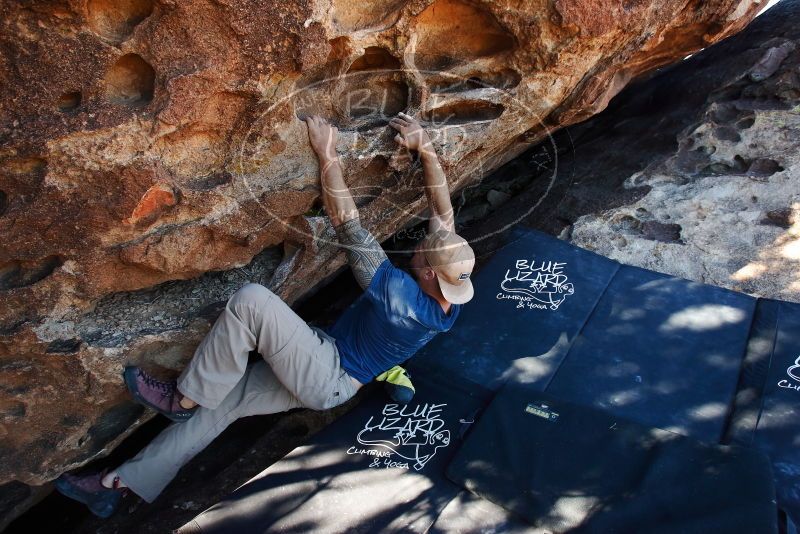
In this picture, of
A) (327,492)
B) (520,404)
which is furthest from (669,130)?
(327,492)

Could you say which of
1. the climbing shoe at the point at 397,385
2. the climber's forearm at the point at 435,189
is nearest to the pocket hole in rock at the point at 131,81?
the climber's forearm at the point at 435,189

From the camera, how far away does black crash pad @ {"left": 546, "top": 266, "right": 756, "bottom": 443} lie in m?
2.74

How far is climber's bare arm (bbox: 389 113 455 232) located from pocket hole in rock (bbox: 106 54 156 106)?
1008 mm

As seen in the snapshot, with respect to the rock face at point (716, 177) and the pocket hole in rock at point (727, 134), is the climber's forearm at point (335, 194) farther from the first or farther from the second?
the pocket hole in rock at point (727, 134)

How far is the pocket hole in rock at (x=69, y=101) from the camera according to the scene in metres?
1.93

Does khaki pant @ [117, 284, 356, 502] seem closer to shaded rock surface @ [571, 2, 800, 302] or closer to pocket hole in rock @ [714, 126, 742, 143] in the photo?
shaded rock surface @ [571, 2, 800, 302]

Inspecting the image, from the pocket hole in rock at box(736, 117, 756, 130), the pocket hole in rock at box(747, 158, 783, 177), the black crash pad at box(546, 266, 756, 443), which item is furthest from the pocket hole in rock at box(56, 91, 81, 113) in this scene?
the pocket hole in rock at box(736, 117, 756, 130)

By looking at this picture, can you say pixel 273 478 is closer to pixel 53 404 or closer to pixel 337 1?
pixel 53 404

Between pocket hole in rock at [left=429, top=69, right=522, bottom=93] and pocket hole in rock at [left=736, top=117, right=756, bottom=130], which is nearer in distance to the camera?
pocket hole in rock at [left=429, top=69, right=522, bottom=93]

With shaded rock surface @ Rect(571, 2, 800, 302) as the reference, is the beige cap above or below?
above

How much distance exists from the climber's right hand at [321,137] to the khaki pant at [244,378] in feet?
1.93

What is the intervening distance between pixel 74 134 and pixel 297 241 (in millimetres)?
1039

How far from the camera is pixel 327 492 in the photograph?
2.53 metres

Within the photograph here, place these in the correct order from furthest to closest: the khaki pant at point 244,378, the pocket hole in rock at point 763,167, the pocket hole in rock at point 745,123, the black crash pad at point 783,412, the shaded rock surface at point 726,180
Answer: the pocket hole in rock at point 745,123 → the pocket hole in rock at point 763,167 → the shaded rock surface at point 726,180 → the khaki pant at point 244,378 → the black crash pad at point 783,412
